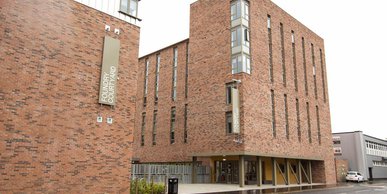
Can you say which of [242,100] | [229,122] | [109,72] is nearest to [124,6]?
[109,72]

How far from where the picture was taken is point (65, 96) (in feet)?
47.3

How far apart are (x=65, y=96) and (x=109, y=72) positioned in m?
2.61

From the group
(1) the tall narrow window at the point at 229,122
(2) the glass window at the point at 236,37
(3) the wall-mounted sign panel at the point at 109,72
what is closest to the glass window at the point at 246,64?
(2) the glass window at the point at 236,37

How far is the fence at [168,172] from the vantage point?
83.1 feet

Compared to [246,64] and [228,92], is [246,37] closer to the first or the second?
[246,64]

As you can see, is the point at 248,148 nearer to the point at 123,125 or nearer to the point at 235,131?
the point at 235,131

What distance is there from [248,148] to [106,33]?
14.5m

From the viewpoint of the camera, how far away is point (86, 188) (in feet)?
46.5

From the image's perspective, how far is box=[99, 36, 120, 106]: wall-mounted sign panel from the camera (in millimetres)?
15719

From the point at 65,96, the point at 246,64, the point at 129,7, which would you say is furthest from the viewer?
the point at 246,64

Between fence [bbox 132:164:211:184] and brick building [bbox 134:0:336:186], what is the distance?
1126mm

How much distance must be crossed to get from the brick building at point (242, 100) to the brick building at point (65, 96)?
38.1 ft

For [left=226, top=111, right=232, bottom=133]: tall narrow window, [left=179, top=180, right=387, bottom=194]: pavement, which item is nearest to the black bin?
[left=179, top=180, right=387, bottom=194]: pavement

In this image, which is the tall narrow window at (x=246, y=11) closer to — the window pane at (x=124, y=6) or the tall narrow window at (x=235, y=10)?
the tall narrow window at (x=235, y=10)
